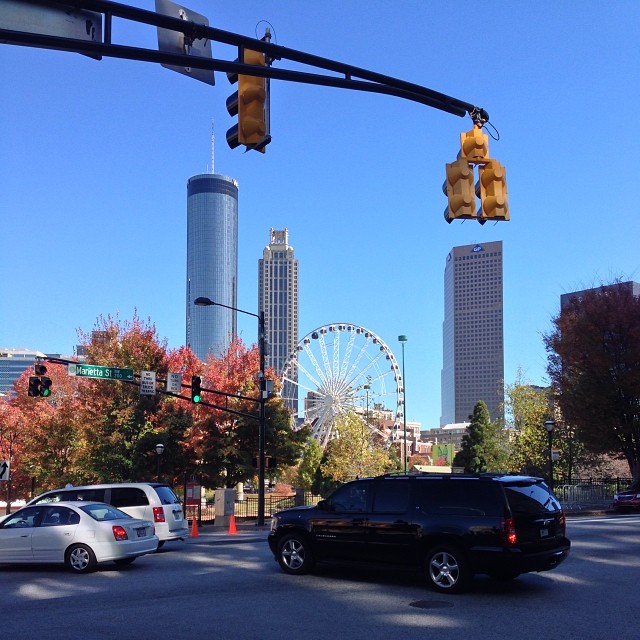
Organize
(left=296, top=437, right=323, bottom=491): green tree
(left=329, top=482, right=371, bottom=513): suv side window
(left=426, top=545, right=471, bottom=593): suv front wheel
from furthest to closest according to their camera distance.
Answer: (left=296, top=437, right=323, bottom=491): green tree → (left=329, top=482, right=371, bottom=513): suv side window → (left=426, top=545, right=471, bottom=593): suv front wheel

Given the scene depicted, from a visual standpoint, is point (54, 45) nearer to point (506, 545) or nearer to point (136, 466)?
point (506, 545)

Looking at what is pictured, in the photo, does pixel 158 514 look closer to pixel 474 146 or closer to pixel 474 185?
pixel 474 185

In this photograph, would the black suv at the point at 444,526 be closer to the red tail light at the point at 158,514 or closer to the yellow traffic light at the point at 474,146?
the yellow traffic light at the point at 474,146

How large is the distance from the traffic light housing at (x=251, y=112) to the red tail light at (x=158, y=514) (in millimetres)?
11614

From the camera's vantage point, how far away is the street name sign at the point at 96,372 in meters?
29.0

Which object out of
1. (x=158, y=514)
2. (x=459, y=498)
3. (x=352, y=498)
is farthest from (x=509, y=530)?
(x=158, y=514)

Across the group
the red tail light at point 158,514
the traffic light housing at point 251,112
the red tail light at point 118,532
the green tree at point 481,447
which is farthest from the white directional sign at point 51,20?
the green tree at point 481,447

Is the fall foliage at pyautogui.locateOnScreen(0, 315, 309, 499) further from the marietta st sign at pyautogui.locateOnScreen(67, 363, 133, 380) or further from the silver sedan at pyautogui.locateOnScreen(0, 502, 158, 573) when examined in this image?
the silver sedan at pyautogui.locateOnScreen(0, 502, 158, 573)

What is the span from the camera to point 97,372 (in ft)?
96.9

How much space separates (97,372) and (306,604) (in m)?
20.5

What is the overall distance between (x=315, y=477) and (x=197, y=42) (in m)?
67.0

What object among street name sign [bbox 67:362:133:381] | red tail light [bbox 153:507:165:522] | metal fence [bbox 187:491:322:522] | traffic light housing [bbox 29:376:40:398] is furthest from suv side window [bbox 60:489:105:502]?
metal fence [bbox 187:491:322:522]

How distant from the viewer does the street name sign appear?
29047mm

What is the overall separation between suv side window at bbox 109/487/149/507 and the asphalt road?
3466mm
